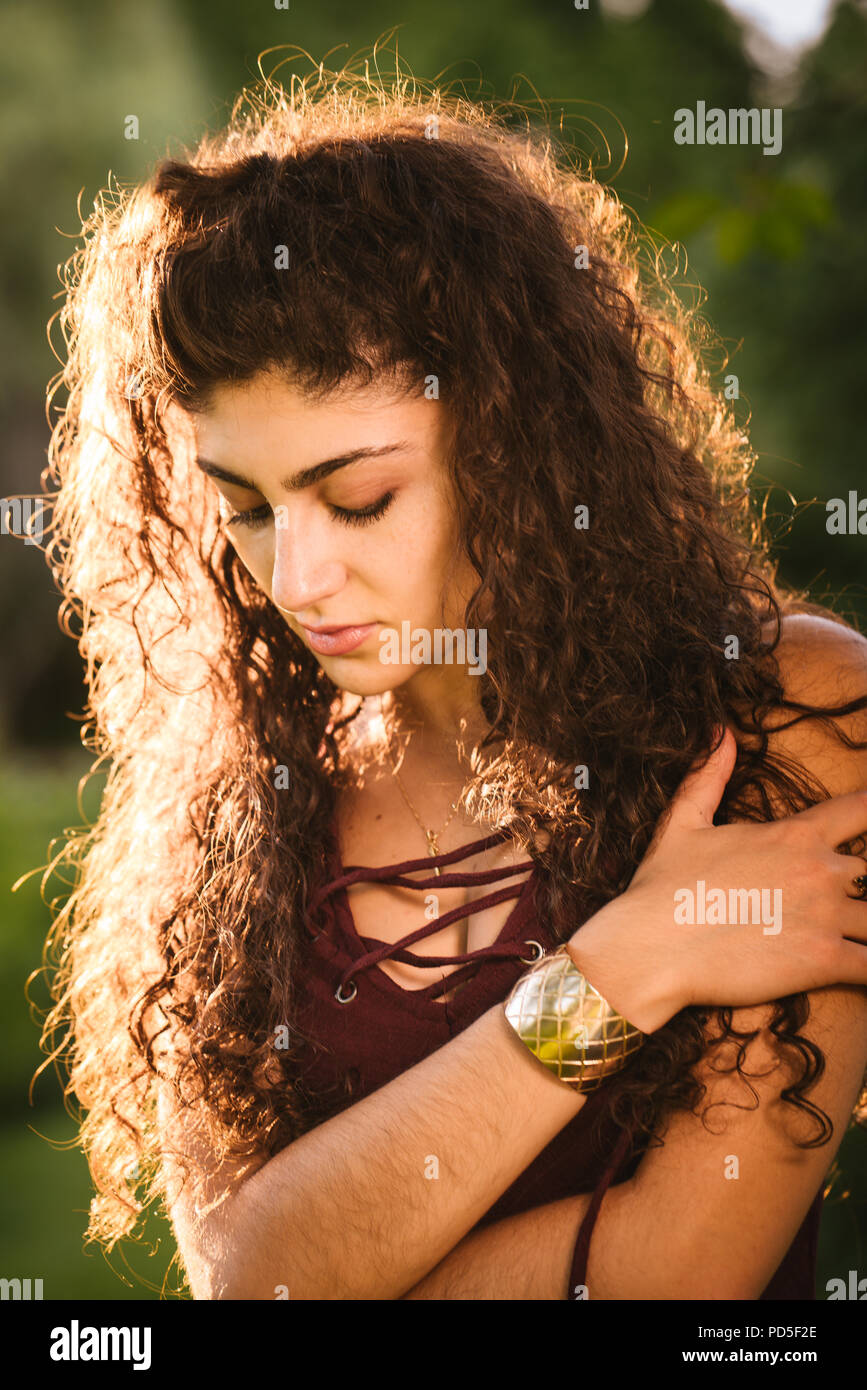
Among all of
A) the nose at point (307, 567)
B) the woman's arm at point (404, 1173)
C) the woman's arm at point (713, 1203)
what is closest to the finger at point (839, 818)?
the woman's arm at point (713, 1203)

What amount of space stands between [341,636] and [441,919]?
40 centimetres

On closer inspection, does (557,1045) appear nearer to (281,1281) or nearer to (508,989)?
(508,989)

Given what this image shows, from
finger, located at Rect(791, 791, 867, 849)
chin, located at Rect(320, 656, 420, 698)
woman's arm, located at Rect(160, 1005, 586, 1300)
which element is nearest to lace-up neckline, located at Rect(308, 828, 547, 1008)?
woman's arm, located at Rect(160, 1005, 586, 1300)

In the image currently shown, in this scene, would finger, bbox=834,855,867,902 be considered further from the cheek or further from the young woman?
the cheek

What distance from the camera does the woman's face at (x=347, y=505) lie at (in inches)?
60.3

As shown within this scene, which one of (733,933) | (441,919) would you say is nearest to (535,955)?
(441,919)

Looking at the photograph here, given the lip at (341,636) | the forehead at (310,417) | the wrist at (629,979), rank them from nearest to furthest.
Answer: the wrist at (629,979) → the forehead at (310,417) → the lip at (341,636)

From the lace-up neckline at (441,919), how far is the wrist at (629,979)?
18 centimetres

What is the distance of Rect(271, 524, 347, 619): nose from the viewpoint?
5.17 feet

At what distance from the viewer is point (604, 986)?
56.1 inches

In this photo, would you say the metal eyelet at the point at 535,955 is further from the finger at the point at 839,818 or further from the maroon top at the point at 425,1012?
the finger at the point at 839,818

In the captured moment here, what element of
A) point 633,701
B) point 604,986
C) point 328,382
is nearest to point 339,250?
point 328,382

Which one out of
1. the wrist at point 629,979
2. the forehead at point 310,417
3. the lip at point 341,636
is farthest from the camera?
the lip at point 341,636
